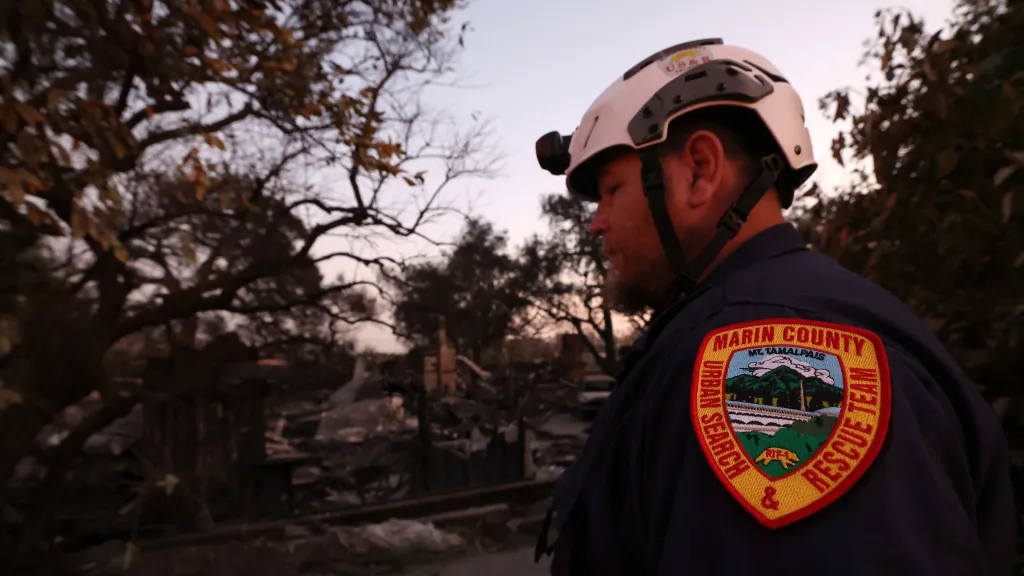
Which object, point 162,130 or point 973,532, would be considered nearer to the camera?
point 973,532

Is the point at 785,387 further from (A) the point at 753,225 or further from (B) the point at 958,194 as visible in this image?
(B) the point at 958,194

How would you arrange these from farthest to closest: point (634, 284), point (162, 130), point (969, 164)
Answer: point (162, 130) → point (969, 164) → point (634, 284)

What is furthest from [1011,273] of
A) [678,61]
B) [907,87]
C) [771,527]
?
[771,527]

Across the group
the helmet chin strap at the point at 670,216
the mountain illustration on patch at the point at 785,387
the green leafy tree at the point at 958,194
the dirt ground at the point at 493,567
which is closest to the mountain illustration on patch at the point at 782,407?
the mountain illustration on patch at the point at 785,387

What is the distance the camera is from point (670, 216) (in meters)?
1.72

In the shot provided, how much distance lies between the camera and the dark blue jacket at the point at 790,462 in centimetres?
98

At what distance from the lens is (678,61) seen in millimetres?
1946

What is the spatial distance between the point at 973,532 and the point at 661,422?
510mm

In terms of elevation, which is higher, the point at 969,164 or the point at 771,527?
the point at 969,164

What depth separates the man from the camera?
1.00 meters

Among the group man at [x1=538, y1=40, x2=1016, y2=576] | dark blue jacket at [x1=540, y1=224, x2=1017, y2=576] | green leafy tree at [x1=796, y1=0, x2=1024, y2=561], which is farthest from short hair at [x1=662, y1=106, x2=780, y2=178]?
green leafy tree at [x1=796, y1=0, x2=1024, y2=561]

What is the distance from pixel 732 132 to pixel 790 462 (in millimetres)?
990

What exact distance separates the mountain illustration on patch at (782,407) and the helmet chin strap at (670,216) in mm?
530

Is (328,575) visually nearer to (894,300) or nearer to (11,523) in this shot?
(11,523)
